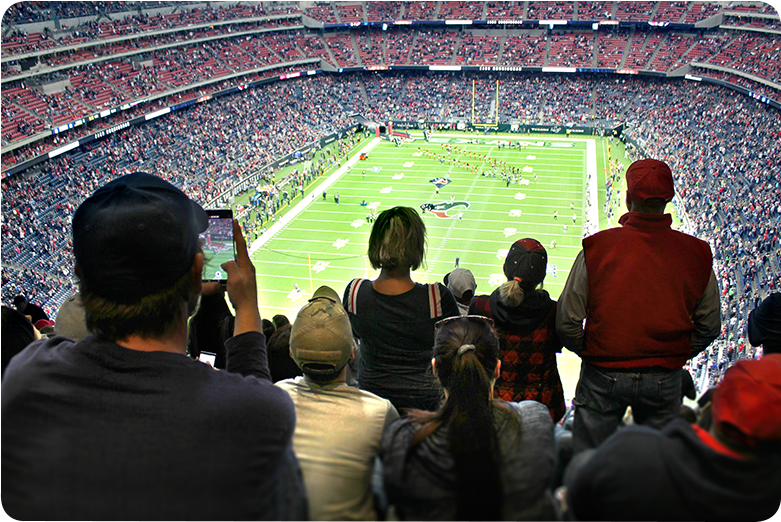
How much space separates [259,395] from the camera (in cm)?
188

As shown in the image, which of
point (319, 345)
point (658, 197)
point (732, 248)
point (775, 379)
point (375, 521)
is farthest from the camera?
point (732, 248)

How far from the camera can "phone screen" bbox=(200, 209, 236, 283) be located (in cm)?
310

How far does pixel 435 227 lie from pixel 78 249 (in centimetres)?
2989

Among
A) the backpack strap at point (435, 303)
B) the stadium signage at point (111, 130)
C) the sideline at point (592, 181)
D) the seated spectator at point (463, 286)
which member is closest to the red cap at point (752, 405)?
the backpack strap at point (435, 303)

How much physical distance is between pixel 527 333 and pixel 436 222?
92.4 ft

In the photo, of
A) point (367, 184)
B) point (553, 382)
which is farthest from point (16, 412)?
point (367, 184)

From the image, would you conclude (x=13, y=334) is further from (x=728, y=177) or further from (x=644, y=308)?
(x=728, y=177)

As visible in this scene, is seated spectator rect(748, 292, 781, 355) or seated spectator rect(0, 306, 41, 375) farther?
seated spectator rect(748, 292, 781, 355)

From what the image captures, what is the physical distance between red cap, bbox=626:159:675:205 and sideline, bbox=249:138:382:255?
26.5m

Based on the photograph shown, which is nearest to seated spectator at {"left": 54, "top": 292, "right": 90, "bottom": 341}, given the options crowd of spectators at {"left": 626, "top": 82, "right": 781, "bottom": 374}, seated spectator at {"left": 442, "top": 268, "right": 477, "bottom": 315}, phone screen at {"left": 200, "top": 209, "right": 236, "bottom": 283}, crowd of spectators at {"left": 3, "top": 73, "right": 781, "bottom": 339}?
phone screen at {"left": 200, "top": 209, "right": 236, "bottom": 283}

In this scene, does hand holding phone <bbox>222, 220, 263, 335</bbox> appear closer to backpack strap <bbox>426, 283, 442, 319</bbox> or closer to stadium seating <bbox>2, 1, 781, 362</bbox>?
backpack strap <bbox>426, 283, 442, 319</bbox>

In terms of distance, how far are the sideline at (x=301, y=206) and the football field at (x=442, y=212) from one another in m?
0.06

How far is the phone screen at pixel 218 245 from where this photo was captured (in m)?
3.10

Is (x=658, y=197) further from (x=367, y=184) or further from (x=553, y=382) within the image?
(x=367, y=184)
